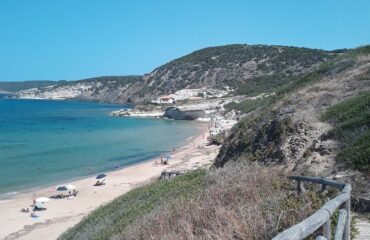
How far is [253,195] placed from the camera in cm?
658

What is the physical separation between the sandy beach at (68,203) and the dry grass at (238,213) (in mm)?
13876

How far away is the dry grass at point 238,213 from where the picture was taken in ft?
15.2

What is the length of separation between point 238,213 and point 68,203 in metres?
22.5

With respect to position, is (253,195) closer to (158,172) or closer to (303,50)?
(158,172)

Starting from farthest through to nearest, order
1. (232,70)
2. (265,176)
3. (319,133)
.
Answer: (232,70)
(319,133)
(265,176)

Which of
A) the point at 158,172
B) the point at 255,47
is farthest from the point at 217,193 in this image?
→ the point at 255,47

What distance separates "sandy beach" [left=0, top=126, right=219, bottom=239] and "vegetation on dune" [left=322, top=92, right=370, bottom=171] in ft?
42.4

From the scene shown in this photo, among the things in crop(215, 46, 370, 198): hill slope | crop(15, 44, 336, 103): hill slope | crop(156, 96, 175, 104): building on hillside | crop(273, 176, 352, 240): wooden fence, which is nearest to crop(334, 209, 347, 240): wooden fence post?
crop(273, 176, 352, 240): wooden fence

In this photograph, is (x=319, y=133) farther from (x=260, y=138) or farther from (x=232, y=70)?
(x=232, y=70)

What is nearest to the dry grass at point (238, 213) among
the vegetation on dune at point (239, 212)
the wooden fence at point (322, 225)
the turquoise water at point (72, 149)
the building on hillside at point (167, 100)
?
the vegetation on dune at point (239, 212)

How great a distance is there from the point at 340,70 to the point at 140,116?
78866mm

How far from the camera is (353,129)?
1130 cm

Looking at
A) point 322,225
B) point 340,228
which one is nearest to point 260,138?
point 340,228

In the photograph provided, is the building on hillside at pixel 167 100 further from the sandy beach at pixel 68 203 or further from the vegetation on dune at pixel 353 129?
the vegetation on dune at pixel 353 129
